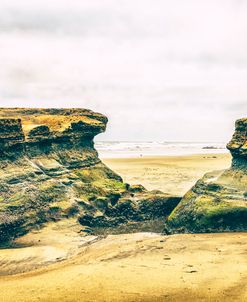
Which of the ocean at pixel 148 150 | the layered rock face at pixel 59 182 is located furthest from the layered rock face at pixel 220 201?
the ocean at pixel 148 150

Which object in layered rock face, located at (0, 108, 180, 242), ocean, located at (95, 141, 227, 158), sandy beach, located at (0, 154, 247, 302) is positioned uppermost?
layered rock face, located at (0, 108, 180, 242)

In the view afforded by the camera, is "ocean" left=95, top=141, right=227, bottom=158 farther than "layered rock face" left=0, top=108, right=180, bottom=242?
Yes

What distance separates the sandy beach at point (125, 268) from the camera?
29.2ft

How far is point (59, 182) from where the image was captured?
1886 centimetres

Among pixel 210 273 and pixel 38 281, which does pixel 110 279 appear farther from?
pixel 210 273

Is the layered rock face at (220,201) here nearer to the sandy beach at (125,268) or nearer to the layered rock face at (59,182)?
the sandy beach at (125,268)

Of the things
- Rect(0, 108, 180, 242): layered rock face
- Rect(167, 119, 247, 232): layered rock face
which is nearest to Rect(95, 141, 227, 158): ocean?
Rect(0, 108, 180, 242): layered rock face

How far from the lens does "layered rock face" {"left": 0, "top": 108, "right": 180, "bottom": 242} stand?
16.5 m

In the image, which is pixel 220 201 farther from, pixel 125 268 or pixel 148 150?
pixel 148 150

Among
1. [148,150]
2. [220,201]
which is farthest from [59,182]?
[148,150]

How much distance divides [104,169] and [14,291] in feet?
45.3

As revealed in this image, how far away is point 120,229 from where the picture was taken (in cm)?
1731

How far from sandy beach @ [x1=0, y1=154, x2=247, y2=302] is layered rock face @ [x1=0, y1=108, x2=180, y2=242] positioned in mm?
1486

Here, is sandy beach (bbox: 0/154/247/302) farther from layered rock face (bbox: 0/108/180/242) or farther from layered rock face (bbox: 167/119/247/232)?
layered rock face (bbox: 0/108/180/242)
